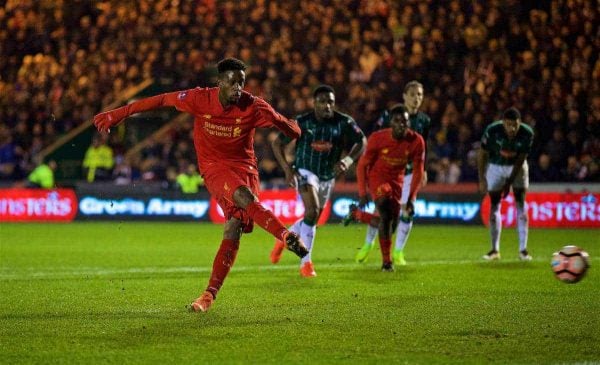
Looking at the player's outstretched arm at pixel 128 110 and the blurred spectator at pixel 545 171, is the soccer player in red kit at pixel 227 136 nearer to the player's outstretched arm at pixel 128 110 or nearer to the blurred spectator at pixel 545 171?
the player's outstretched arm at pixel 128 110

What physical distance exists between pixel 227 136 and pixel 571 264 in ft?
10.8

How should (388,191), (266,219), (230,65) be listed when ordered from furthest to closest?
(388,191), (230,65), (266,219)

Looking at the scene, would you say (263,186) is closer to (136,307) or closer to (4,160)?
(4,160)

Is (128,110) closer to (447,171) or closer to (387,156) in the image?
(387,156)

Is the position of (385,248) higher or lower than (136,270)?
higher

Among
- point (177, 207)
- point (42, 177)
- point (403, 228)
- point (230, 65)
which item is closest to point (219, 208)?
point (177, 207)

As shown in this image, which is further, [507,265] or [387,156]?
[507,265]

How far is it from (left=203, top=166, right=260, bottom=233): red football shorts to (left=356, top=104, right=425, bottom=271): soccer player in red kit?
430 cm

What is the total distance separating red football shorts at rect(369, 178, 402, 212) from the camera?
13.5m

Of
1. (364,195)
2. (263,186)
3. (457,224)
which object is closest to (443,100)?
(457,224)

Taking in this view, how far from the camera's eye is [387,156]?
1373 centimetres

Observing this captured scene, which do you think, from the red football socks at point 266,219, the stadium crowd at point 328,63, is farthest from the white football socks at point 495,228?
the stadium crowd at point 328,63

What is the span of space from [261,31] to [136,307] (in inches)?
767

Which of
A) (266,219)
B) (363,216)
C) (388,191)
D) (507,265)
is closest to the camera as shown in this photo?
(266,219)
